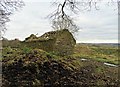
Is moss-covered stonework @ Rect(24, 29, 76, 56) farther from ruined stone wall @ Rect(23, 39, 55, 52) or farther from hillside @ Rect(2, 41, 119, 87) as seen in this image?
hillside @ Rect(2, 41, 119, 87)

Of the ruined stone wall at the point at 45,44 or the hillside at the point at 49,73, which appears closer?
the hillside at the point at 49,73

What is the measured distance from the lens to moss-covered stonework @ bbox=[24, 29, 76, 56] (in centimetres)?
2419

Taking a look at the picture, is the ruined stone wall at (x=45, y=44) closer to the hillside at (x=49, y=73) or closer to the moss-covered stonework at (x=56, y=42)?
the moss-covered stonework at (x=56, y=42)

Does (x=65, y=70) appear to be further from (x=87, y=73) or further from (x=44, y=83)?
(x=44, y=83)

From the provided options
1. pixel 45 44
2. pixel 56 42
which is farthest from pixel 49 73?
pixel 45 44

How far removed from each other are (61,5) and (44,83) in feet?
10.6

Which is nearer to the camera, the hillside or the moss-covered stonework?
the hillside

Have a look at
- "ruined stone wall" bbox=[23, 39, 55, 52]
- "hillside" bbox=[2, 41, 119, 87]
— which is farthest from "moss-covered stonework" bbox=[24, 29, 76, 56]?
"hillside" bbox=[2, 41, 119, 87]

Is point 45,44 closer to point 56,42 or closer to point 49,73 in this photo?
point 56,42

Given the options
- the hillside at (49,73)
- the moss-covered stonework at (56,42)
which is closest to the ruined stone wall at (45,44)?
the moss-covered stonework at (56,42)

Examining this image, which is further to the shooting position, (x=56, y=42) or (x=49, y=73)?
(x=56, y=42)

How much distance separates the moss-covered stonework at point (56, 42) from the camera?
24.2 meters

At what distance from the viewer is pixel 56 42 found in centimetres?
2438

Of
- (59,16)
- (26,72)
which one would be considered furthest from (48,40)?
(59,16)
